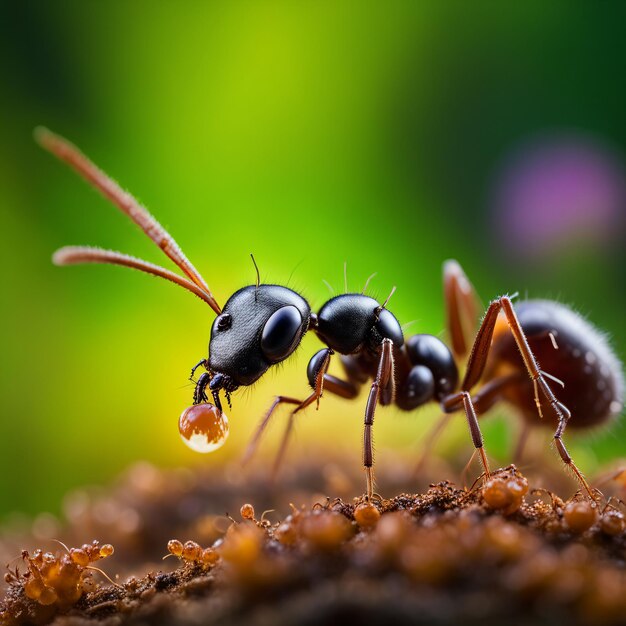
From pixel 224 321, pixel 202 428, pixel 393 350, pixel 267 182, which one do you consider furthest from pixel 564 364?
pixel 267 182

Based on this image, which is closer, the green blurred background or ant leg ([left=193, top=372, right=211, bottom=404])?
ant leg ([left=193, top=372, right=211, bottom=404])

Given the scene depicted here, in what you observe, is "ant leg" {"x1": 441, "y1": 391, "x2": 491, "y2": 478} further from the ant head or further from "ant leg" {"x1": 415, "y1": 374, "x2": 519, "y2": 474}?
the ant head

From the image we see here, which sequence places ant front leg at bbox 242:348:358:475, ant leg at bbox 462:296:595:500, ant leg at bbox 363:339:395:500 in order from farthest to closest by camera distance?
ant front leg at bbox 242:348:358:475 → ant leg at bbox 462:296:595:500 → ant leg at bbox 363:339:395:500

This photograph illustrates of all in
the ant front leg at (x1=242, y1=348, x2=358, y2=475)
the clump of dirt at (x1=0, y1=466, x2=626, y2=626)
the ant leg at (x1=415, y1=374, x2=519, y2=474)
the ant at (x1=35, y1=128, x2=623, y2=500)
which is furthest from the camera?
the ant leg at (x1=415, y1=374, x2=519, y2=474)

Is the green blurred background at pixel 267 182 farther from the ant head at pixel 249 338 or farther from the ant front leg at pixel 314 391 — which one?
the ant head at pixel 249 338

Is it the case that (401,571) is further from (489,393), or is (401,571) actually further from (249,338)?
(489,393)

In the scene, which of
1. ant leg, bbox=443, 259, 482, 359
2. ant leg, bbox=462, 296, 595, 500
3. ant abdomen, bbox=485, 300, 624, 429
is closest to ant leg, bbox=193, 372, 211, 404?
ant leg, bbox=462, 296, 595, 500

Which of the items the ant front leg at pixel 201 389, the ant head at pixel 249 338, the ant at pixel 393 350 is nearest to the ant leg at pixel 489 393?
the ant at pixel 393 350

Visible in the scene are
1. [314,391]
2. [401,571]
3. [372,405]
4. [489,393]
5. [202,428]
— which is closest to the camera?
[401,571]
